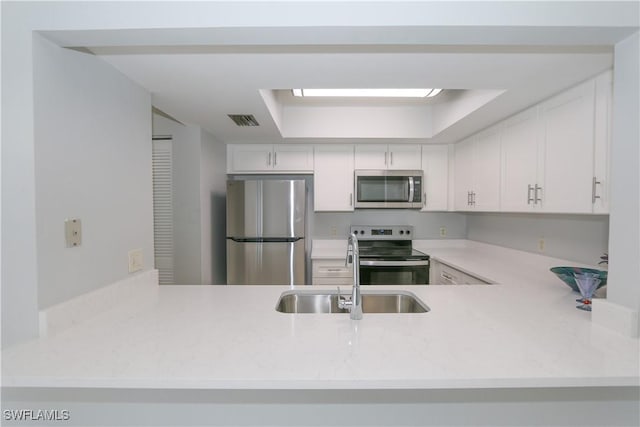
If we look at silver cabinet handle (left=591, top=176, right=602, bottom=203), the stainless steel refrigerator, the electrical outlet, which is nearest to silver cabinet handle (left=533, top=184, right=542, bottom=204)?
silver cabinet handle (left=591, top=176, right=602, bottom=203)

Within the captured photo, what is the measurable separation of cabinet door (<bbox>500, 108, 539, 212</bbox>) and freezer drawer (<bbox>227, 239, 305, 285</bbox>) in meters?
1.84

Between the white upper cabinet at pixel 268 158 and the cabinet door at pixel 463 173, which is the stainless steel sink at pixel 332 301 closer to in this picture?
the cabinet door at pixel 463 173

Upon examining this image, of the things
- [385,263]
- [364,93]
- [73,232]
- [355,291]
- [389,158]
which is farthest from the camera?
[389,158]

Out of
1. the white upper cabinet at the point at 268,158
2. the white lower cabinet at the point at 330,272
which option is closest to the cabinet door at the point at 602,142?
the white lower cabinet at the point at 330,272

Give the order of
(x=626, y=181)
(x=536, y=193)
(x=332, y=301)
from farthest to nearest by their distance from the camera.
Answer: (x=536, y=193) < (x=332, y=301) < (x=626, y=181)

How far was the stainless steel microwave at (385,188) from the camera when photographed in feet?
10.5

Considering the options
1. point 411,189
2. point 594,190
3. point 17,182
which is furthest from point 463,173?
point 17,182

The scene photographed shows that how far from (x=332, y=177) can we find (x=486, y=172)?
150 centimetres

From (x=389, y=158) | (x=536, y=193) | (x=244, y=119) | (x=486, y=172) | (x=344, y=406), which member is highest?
(x=244, y=119)

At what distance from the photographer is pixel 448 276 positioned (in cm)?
281

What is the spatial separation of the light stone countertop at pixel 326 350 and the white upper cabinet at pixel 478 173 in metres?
1.27

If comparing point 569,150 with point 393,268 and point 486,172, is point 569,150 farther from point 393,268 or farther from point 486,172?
point 393,268

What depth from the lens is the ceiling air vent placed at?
238 centimetres

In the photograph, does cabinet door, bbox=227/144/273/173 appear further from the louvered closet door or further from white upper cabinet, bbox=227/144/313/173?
the louvered closet door
